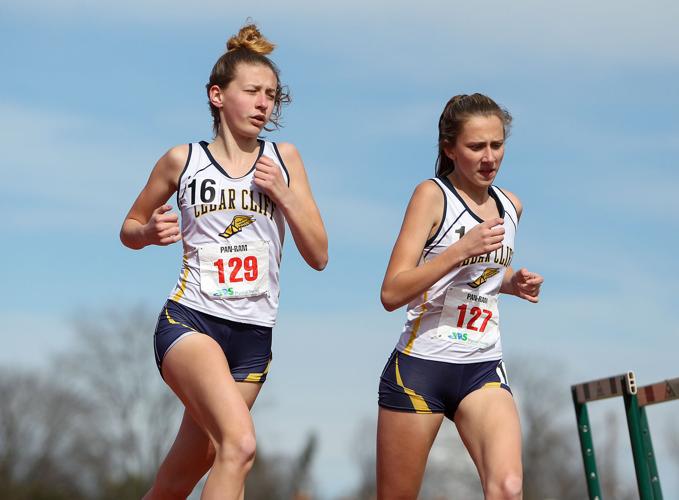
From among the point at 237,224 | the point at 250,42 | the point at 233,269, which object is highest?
the point at 250,42

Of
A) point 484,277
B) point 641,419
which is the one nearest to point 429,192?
point 484,277

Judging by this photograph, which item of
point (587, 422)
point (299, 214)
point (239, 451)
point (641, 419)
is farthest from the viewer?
point (587, 422)

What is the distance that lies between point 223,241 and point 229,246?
40 mm

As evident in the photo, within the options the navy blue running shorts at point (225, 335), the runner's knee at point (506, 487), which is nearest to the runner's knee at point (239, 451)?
the navy blue running shorts at point (225, 335)

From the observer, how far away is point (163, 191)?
20.3 ft

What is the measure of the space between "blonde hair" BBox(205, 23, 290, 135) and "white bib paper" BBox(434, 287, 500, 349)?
55.0 inches

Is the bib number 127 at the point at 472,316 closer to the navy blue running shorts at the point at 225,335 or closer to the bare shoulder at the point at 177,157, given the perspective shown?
the navy blue running shorts at the point at 225,335

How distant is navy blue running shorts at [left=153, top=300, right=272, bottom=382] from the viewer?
19.2 ft

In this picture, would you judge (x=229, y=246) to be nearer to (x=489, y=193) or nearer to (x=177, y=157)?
(x=177, y=157)

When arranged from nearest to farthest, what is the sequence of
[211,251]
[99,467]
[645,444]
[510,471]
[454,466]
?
[510,471], [211,251], [645,444], [99,467], [454,466]

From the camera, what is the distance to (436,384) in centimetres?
589

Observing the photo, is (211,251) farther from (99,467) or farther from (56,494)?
(99,467)

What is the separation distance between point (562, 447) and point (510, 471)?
141 ft

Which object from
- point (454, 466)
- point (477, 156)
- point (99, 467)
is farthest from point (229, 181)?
point (454, 466)
